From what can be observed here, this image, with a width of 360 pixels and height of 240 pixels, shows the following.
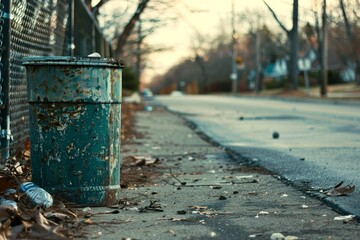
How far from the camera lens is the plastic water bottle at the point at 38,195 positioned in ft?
15.7

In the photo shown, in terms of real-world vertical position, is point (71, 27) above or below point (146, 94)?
above

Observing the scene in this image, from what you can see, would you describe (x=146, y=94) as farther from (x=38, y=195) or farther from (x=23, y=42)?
(x=38, y=195)

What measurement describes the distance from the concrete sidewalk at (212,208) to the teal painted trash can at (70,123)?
278mm

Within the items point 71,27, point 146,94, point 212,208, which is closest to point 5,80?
point 212,208

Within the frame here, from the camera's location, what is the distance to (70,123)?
16.5ft

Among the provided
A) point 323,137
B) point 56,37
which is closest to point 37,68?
point 56,37

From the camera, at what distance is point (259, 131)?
46.8ft

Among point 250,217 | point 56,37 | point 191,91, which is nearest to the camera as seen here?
point 250,217

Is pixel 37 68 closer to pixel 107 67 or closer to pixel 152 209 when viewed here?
pixel 107 67

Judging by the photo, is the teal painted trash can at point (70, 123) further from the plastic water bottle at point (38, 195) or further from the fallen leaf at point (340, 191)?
the fallen leaf at point (340, 191)

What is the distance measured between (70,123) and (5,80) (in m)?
1.35

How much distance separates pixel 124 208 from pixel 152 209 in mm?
225

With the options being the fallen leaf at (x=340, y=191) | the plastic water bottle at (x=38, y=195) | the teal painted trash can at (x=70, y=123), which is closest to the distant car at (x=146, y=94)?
the fallen leaf at (x=340, y=191)

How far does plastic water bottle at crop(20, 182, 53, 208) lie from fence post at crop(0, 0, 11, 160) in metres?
Result: 1.11
